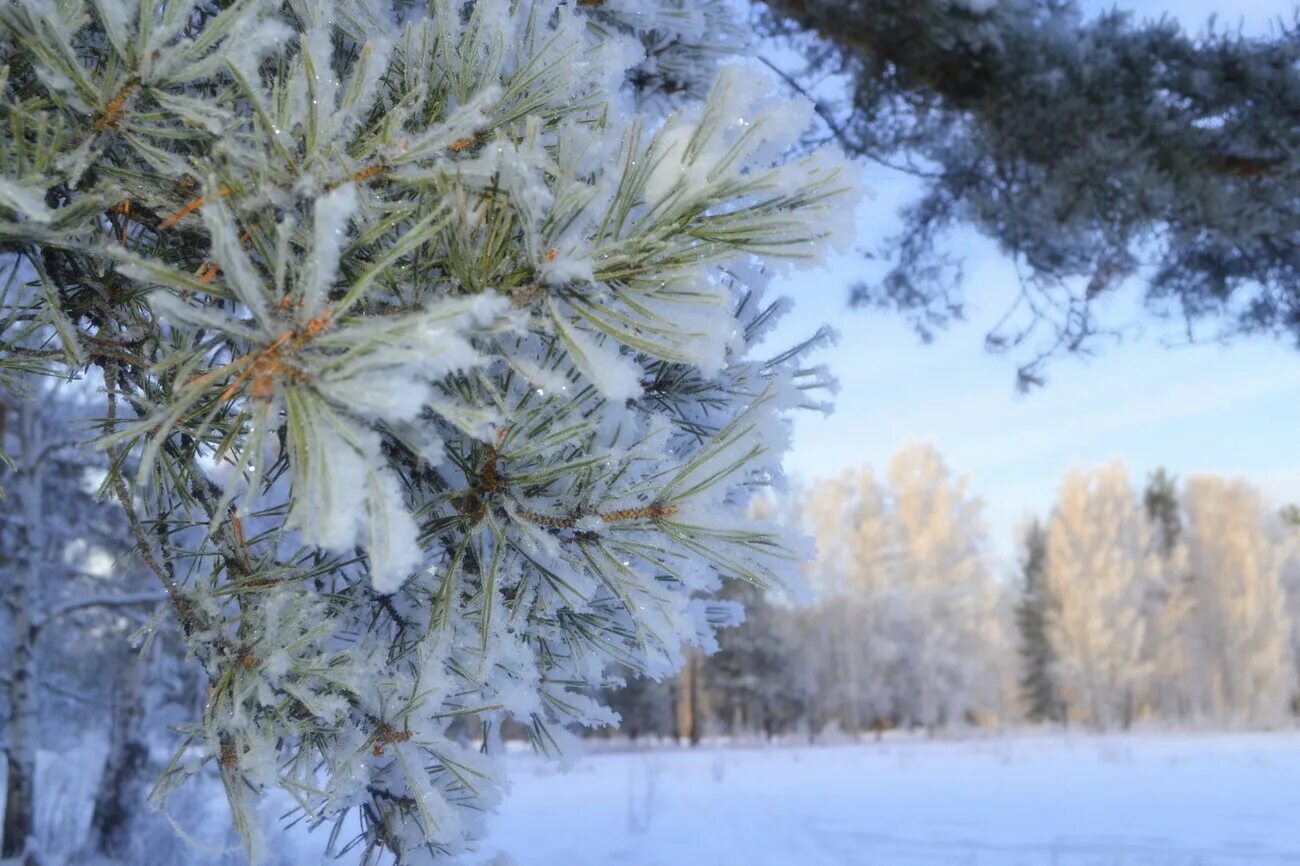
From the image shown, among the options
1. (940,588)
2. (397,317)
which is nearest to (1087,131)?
(397,317)

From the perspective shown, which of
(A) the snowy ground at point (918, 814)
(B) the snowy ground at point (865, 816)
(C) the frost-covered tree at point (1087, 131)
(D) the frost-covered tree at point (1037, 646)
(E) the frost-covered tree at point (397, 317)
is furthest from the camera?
(D) the frost-covered tree at point (1037, 646)

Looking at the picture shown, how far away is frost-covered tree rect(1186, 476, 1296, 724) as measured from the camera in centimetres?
2462

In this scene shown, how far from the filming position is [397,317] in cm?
73

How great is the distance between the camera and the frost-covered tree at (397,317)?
0.67 m

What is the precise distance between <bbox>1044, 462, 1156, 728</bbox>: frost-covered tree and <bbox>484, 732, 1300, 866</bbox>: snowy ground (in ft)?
43.6

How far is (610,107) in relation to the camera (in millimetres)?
1000

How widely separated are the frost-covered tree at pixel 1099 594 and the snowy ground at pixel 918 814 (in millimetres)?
Answer: 13292

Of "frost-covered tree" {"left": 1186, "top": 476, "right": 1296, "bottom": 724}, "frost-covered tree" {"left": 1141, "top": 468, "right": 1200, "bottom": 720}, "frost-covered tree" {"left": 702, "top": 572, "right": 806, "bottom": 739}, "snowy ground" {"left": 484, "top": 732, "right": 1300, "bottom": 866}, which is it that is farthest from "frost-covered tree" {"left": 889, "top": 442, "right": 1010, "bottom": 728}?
"snowy ground" {"left": 484, "top": 732, "right": 1300, "bottom": 866}

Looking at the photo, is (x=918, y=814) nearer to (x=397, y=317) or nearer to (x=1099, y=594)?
(x=397, y=317)

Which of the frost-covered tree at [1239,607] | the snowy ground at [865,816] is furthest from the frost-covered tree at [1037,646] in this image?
the snowy ground at [865,816]

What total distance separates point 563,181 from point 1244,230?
2.84m

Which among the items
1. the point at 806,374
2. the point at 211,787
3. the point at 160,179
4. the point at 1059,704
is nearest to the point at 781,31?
the point at 806,374

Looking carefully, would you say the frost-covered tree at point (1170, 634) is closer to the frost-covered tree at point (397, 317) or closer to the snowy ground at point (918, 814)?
the snowy ground at point (918, 814)

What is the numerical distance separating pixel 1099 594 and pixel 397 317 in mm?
26411
